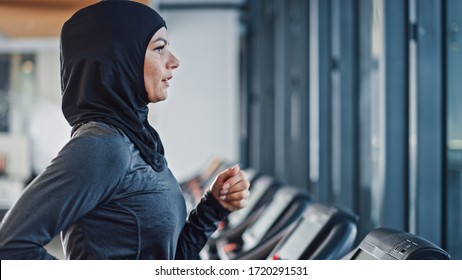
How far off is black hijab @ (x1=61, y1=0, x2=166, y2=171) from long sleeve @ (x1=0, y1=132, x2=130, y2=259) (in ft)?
0.22

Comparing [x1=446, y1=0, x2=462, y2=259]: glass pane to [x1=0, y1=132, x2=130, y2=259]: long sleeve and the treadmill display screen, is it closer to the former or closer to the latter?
the treadmill display screen

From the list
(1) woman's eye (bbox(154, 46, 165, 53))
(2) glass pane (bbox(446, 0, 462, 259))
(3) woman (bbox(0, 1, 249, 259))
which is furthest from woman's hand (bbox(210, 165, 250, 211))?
(2) glass pane (bbox(446, 0, 462, 259))

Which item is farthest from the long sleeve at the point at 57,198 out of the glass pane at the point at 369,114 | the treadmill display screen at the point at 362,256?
the glass pane at the point at 369,114

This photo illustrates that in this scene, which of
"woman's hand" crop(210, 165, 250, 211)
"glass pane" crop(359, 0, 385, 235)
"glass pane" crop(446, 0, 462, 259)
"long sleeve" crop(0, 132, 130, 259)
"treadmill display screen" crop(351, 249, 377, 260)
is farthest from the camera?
"glass pane" crop(359, 0, 385, 235)

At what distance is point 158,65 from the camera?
1.10m

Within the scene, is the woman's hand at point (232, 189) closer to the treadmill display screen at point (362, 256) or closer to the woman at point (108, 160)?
the woman at point (108, 160)

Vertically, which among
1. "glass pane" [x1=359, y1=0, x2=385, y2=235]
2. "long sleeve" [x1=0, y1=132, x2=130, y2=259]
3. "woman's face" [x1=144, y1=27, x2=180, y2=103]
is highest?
"woman's face" [x1=144, y1=27, x2=180, y2=103]

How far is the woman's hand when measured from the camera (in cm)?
126

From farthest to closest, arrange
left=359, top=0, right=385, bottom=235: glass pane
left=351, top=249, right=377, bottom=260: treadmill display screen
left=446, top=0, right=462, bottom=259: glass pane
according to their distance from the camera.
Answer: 1. left=359, top=0, right=385, bottom=235: glass pane
2. left=446, top=0, right=462, bottom=259: glass pane
3. left=351, top=249, right=377, bottom=260: treadmill display screen

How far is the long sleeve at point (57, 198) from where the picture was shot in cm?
100

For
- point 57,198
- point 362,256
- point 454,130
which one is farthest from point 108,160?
point 454,130
